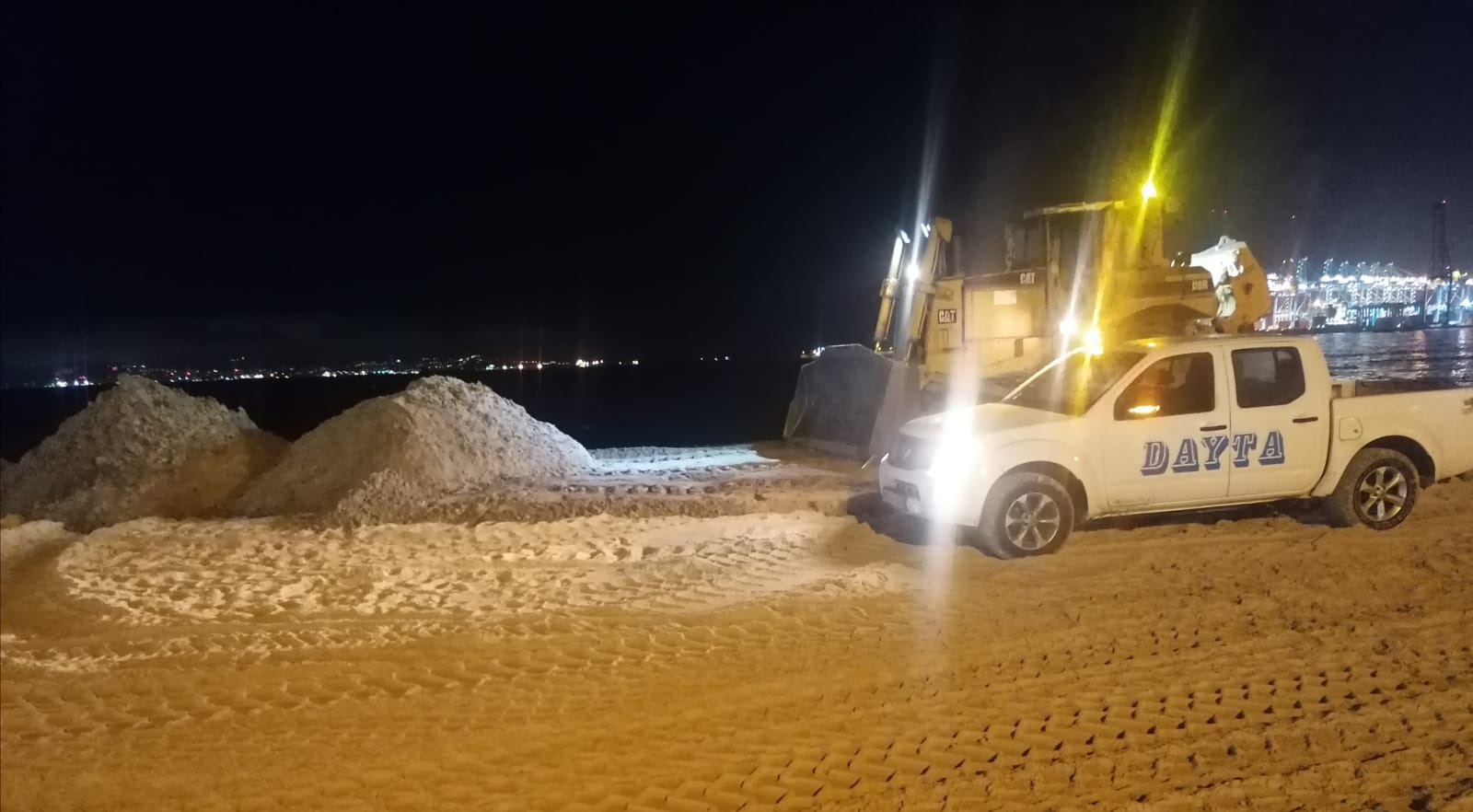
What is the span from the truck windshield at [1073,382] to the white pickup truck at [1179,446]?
0.02 m

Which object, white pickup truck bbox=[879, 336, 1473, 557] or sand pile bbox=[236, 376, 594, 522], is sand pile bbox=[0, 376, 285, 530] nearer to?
sand pile bbox=[236, 376, 594, 522]

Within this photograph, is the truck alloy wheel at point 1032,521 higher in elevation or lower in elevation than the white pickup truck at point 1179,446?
lower

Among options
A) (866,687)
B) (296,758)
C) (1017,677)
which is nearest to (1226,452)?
(1017,677)

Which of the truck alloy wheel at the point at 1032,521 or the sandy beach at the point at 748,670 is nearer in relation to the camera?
the sandy beach at the point at 748,670

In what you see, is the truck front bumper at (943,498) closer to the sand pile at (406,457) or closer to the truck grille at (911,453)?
the truck grille at (911,453)

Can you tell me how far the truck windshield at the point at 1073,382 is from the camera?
28.9 feet

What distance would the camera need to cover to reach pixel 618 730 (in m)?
5.41

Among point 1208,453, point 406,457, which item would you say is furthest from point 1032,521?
point 406,457

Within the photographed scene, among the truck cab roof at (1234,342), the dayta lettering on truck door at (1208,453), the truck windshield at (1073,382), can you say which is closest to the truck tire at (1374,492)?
the dayta lettering on truck door at (1208,453)

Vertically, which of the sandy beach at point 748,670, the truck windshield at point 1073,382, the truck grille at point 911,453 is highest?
the truck windshield at point 1073,382

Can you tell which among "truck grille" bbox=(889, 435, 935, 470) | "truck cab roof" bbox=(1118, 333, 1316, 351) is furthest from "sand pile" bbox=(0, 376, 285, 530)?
"truck cab roof" bbox=(1118, 333, 1316, 351)

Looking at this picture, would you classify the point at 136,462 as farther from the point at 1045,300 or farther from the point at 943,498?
the point at 1045,300

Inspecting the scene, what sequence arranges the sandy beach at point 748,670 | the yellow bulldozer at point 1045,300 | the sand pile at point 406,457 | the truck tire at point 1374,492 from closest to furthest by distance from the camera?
the sandy beach at point 748,670, the truck tire at point 1374,492, the sand pile at point 406,457, the yellow bulldozer at point 1045,300

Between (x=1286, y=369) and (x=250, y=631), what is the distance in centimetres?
883
